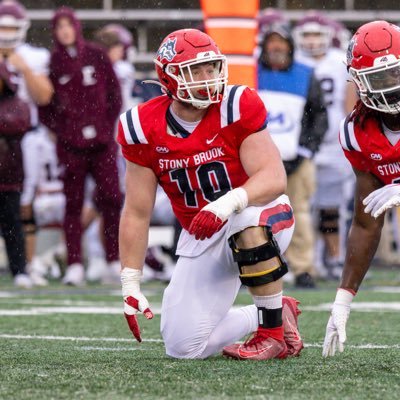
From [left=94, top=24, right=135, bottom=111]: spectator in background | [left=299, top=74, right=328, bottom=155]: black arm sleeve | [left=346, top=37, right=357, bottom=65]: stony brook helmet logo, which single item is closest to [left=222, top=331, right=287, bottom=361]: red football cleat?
[left=346, top=37, right=357, bottom=65]: stony brook helmet logo

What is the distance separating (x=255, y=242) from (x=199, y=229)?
0.83 feet

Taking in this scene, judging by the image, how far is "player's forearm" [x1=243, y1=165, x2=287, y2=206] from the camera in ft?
13.3

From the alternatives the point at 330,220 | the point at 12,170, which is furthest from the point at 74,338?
the point at 330,220

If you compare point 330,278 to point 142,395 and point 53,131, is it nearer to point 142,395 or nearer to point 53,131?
point 53,131

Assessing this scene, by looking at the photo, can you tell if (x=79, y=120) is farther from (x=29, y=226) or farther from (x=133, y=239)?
(x=133, y=239)

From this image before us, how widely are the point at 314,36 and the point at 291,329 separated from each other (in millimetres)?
4691

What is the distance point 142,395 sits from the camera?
10.5 feet

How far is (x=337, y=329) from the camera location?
4.07 meters

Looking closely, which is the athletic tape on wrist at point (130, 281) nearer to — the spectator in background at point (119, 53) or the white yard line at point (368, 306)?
the white yard line at point (368, 306)

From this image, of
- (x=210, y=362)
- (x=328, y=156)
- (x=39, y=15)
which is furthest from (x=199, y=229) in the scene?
(x=39, y=15)

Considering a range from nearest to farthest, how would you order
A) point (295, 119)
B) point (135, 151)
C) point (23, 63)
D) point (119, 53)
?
point (135, 151), point (295, 119), point (23, 63), point (119, 53)

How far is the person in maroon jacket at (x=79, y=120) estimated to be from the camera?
7906 millimetres

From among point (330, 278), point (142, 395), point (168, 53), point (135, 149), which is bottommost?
point (330, 278)

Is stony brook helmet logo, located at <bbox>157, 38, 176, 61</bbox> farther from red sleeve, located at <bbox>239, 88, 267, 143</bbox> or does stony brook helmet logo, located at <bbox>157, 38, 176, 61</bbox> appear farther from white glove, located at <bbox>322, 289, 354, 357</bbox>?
white glove, located at <bbox>322, 289, 354, 357</bbox>
